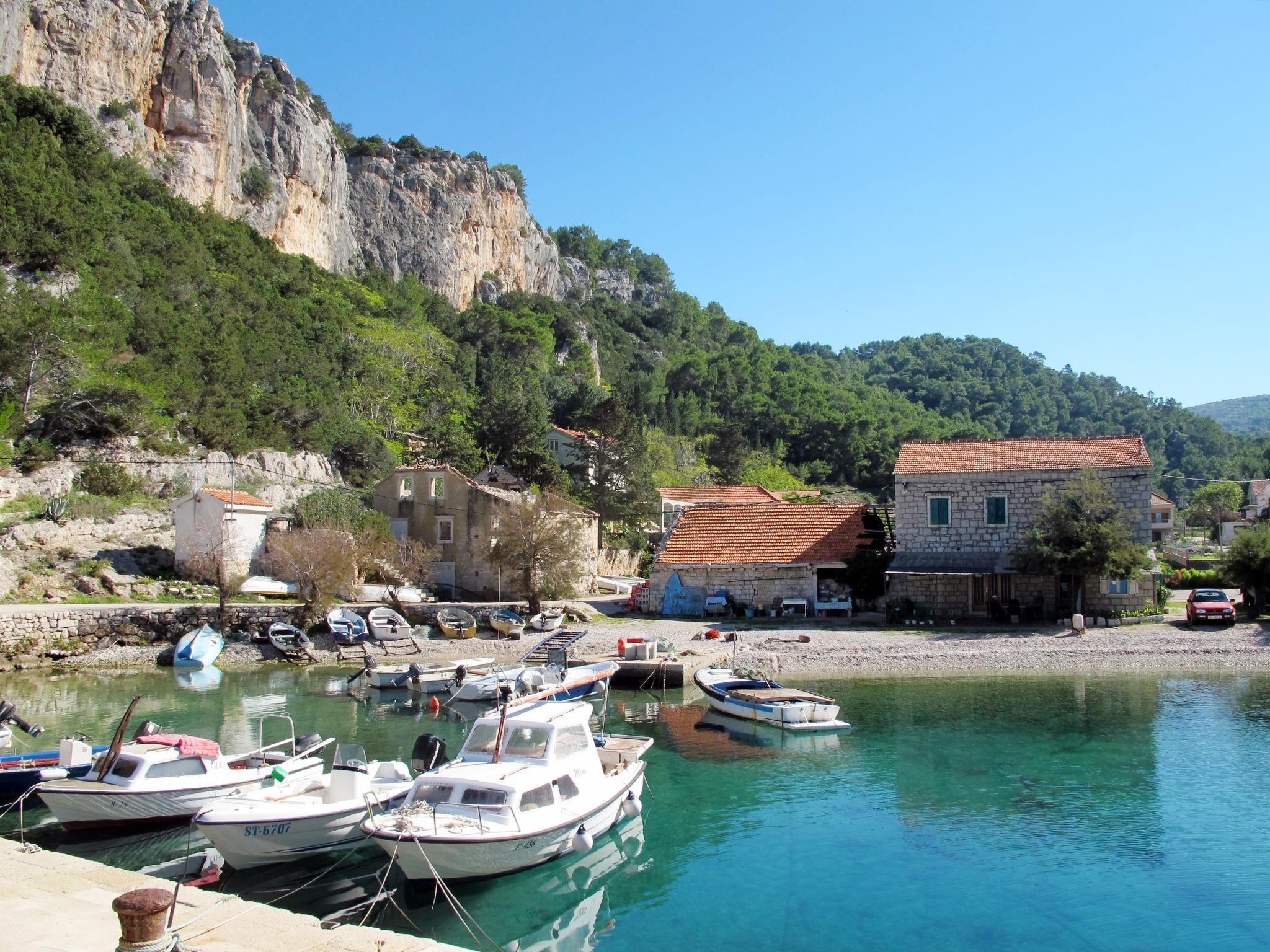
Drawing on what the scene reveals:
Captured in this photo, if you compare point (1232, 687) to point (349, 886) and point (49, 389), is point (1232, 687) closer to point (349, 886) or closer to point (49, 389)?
point (349, 886)

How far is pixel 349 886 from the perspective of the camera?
40.9 ft

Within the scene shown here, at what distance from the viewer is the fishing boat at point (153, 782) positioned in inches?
558

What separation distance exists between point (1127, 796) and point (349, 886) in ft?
44.2

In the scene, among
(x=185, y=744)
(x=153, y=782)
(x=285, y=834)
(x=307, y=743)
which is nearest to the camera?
(x=285, y=834)

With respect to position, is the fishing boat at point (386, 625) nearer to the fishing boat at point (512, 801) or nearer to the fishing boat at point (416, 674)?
the fishing boat at point (416, 674)

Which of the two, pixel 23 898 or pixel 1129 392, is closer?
pixel 23 898

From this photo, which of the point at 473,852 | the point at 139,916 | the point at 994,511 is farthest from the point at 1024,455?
the point at 139,916

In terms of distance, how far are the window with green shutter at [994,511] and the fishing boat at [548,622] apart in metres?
16.4

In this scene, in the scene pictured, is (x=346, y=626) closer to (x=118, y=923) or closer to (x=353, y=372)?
(x=118, y=923)

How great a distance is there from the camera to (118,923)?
8.31 metres

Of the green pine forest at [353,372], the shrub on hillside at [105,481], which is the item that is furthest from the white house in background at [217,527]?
the green pine forest at [353,372]

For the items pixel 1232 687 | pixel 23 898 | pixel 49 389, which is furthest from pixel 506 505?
pixel 23 898

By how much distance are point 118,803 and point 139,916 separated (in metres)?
9.14

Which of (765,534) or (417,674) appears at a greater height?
(765,534)
